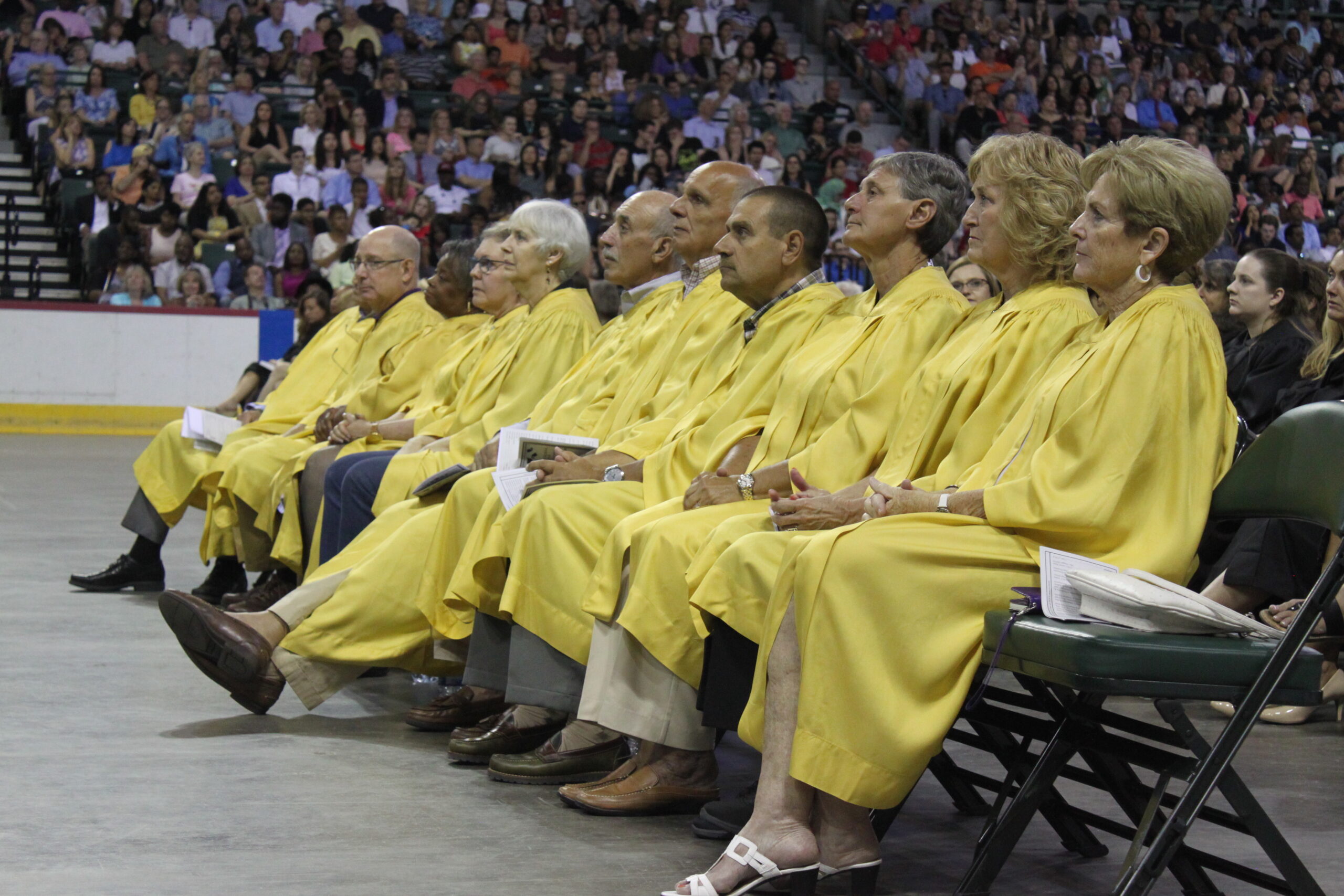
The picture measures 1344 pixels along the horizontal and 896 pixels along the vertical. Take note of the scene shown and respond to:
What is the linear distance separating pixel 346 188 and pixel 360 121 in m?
0.91

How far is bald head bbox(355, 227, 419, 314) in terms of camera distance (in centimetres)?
712

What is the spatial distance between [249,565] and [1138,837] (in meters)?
4.52

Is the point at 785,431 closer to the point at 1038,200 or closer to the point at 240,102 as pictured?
the point at 1038,200

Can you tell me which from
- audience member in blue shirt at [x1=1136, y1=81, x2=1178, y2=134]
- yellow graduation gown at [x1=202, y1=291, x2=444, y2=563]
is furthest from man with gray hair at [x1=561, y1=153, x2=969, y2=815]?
audience member in blue shirt at [x1=1136, y1=81, x2=1178, y2=134]

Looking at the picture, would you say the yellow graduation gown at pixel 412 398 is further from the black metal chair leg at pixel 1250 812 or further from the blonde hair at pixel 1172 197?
the black metal chair leg at pixel 1250 812

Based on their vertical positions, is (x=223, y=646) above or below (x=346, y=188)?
below

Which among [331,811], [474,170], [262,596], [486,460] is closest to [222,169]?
[474,170]

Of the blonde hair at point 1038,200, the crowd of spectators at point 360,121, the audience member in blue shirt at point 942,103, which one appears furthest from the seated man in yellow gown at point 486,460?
the audience member in blue shirt at point 942,103

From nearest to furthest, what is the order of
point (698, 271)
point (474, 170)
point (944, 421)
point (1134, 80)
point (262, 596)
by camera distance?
point (944, 421) < point (698, 271) < point (262, 596) < point (474, 170) < point (1134, 80)

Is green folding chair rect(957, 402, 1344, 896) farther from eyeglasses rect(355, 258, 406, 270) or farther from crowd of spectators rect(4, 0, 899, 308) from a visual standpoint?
crowd of spectators rect(4, 0, 899, 308)

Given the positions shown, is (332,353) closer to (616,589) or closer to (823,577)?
(616,589)

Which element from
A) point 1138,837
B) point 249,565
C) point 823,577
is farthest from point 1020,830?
point 249,565

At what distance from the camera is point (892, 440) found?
386 cm

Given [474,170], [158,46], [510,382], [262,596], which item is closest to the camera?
[510,382]
